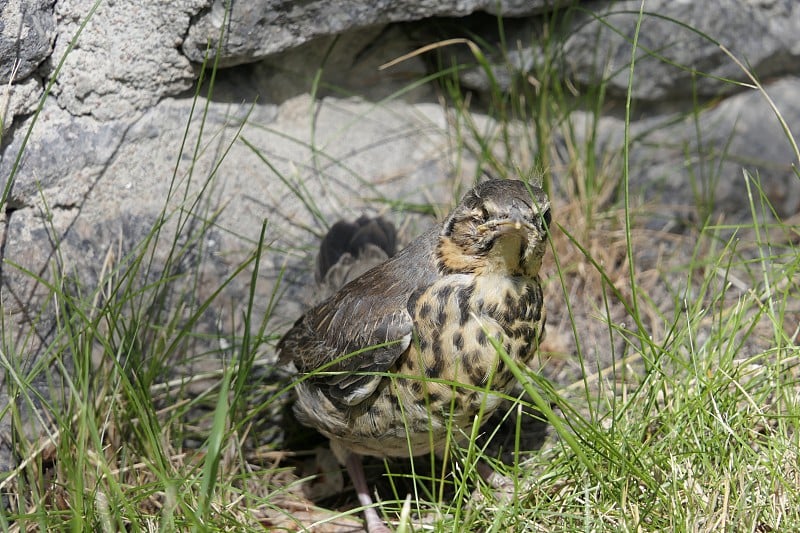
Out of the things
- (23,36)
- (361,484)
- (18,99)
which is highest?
(23,36)

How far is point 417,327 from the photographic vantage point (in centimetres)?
337

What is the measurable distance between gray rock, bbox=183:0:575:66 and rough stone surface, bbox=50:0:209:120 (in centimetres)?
8

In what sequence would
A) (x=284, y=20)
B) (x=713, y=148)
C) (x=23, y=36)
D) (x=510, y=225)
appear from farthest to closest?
(x=713, y=148)
(x=284, y=20)
(x=23, y=36)
(x=510, y=225)

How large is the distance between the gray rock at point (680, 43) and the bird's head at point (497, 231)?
61.2 inches

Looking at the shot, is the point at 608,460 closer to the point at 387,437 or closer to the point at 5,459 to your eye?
the point at 387,437

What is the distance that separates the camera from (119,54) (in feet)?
12.3

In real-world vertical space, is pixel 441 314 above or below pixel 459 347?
above

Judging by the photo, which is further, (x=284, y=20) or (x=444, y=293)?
(x=284, y=20)

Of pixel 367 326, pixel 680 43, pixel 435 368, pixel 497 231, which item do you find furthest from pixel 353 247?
pixel 680 43

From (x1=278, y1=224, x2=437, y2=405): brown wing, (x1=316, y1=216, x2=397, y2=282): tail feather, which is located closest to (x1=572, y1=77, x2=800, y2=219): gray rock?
(x1=316, y1=216, x2=397, y2=282): tail feather

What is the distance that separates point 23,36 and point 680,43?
118 inches

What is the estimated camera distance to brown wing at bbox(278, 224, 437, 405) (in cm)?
338

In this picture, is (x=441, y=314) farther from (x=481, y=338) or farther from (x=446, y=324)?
(x=481, y=338)

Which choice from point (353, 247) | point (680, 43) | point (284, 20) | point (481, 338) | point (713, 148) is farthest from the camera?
point (713, 148)
